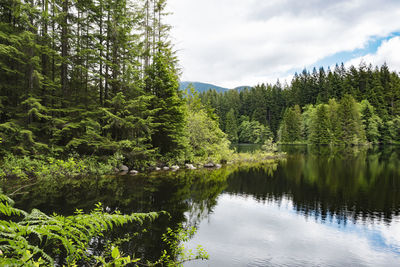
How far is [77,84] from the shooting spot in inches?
801

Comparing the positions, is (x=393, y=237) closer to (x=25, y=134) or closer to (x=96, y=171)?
(x=96, y=171)

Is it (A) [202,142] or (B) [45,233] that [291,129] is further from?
(B) [45,233]

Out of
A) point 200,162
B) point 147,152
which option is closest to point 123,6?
point 147,152

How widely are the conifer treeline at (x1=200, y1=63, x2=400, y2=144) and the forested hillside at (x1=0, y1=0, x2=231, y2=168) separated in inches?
825

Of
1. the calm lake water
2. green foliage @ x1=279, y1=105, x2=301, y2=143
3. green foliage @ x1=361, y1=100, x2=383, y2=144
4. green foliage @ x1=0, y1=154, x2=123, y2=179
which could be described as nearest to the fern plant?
the calm lake water

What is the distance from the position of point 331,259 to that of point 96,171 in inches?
631

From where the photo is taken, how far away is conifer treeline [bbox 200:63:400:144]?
59.4m

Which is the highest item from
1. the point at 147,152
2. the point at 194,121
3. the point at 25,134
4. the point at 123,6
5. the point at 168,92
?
the point at 123,6

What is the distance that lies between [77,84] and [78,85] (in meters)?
0.13

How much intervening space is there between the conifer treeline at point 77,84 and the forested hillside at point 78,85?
70mm

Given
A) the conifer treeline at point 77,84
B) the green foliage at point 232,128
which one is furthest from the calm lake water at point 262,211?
the green foliage at point 232,128

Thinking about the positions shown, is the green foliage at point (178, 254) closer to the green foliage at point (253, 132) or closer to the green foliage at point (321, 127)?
the green foliage at point (321, 127)

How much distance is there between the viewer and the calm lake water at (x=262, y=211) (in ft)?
24.1

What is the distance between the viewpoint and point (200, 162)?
25.5 meters
